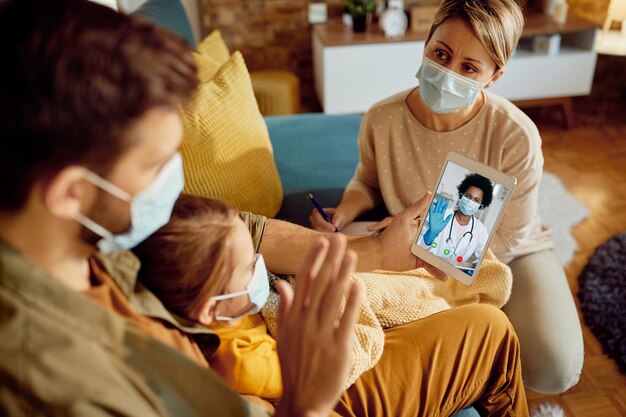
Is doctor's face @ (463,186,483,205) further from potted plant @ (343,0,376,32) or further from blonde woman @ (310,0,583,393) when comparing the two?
potted plant @ (343,0,376,32)

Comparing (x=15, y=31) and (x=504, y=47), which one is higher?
(x=15, y=31)

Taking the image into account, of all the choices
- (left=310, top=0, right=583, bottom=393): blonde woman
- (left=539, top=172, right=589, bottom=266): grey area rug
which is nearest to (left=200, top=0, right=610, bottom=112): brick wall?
(left=539, top=172, right=589, bottom=266): grey area rug

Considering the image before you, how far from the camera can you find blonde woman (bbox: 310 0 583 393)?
4.23 feet

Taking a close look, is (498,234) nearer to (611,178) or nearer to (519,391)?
(519,391)

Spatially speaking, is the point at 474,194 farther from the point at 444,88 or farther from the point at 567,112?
the point at 567,112

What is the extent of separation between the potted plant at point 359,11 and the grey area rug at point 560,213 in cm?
125

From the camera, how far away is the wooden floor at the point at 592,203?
1.62 metres

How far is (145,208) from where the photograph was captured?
2.43 feet

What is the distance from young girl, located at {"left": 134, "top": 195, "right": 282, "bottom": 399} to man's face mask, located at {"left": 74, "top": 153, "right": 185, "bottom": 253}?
0.10 m

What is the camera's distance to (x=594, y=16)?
3424mm

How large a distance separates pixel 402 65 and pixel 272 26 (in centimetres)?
85

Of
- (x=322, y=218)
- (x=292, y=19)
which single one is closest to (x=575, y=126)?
(x=292, y=19)

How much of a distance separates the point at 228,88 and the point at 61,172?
87 cm

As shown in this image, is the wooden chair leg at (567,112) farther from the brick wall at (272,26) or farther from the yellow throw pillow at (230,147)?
the yellow throw pillow at (230,147)
